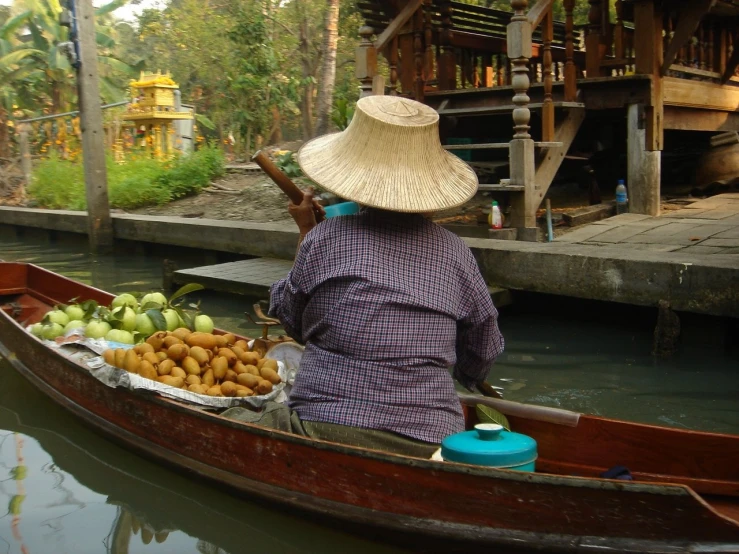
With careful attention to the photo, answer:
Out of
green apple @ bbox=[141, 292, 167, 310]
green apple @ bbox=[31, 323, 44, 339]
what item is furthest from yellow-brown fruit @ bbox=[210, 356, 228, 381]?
green apple @ bbox=[31, 323, 44, 339]

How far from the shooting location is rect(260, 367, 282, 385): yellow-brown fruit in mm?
4164

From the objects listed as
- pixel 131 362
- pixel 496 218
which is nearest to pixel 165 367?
pixel 131 362

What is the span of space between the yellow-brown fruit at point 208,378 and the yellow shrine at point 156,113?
443 inches

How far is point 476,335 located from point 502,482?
66 cm

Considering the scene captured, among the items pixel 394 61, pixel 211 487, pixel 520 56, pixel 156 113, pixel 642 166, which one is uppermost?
pixel 394 61

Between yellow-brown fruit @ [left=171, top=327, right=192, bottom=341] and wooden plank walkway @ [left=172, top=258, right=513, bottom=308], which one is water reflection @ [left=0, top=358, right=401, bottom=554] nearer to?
yellow-brown fruit @ [left=171, top=327, right=192, bottom=341]

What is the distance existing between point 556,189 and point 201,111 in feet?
58.6

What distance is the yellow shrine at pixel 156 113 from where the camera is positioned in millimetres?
14938

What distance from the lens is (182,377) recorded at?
4.06 m

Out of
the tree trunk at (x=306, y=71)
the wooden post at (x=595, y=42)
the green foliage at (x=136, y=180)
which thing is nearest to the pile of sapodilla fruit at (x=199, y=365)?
the wooden post at (x=595, y=42)

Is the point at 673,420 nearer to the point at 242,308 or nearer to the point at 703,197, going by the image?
the point at 242,308

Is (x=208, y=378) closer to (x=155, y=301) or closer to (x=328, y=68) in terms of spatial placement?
(x=155, y=301)

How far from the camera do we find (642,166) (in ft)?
26.7

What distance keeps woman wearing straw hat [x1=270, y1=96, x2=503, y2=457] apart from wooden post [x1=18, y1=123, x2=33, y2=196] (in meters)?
13.7
